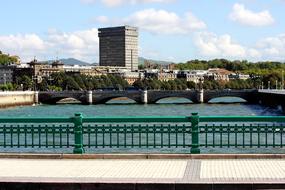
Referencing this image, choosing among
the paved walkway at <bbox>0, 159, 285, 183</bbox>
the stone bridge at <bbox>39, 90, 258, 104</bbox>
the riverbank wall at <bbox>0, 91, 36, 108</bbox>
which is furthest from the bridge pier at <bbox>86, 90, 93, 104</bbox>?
the paved walkway at <bbox>0, 159, 285, 183</bbox>

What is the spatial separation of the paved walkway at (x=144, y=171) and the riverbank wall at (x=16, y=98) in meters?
100

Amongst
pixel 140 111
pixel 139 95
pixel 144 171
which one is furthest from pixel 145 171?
pixel 139 95

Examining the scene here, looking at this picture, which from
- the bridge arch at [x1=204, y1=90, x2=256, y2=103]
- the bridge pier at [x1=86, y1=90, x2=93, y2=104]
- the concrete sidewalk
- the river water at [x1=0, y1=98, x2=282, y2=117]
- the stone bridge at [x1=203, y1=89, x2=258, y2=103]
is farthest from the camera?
the bridge pier at [x1=86, y1=90, x2=93, y2=104]

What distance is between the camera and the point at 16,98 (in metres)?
121

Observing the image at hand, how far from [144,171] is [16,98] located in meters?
111

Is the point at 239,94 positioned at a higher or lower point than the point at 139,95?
higher

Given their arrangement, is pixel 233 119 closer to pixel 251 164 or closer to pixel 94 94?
pixel 251 164

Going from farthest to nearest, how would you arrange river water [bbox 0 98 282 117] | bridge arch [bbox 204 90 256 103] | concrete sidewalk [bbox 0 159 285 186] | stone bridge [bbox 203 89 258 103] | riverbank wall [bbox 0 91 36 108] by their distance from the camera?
stone bridge [bbox 203 89 258 103], bridge arch [bbox 204 90 256 103], riverbank wall [bbox 0 91 36 108], river water [bbox 0 98 282 117], concrete sidewalk [bbox 0 159 285 186]

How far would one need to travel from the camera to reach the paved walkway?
11.8 meters

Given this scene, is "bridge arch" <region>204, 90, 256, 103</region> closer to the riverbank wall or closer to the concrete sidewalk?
the riverbank wall

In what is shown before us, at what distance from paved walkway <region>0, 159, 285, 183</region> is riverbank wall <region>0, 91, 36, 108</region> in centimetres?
10012

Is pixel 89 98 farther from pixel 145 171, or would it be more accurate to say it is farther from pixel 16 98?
pixel 145 171

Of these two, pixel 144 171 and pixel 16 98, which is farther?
pixel 16 98

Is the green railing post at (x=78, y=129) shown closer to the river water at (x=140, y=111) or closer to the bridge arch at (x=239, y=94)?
the river water at (x=140, y=111)
